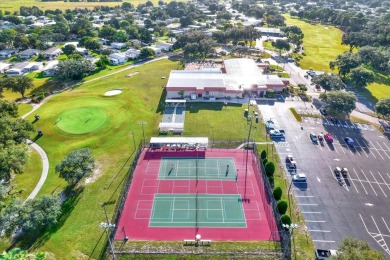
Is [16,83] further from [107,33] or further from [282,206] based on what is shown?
[282,206]

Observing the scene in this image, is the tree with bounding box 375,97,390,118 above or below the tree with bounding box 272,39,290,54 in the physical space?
below

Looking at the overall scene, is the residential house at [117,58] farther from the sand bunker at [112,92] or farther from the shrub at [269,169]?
the shrub at [269,169]

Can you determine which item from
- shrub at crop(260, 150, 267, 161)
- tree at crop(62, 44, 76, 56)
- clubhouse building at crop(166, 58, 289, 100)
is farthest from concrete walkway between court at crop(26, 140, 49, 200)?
tree at crop(62, 44, 76, 56)

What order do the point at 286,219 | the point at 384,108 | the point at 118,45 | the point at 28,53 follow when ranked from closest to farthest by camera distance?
the point at 286,219, the point at 384,108, the point at 28,53, the point at 118,45

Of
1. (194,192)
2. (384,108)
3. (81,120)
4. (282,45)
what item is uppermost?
(282,45)

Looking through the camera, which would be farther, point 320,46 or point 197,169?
point 320,46

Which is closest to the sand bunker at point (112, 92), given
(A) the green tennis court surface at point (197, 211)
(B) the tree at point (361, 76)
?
(A) the green tennis court surface at point (197, 211)

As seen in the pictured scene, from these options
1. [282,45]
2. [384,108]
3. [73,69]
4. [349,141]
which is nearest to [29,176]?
[73,69]

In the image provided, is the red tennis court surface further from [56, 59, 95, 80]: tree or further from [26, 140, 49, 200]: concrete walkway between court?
[56, 59, 95, 80]: tree

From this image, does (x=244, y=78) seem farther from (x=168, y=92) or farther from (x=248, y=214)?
(x=248, y=214)
